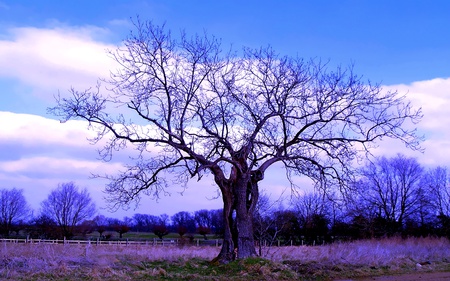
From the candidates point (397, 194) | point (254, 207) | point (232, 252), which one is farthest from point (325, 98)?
point (397, 194)

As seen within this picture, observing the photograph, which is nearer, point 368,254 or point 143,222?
point 368,254

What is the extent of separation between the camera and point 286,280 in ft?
55.9

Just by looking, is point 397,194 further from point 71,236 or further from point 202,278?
point 202,278

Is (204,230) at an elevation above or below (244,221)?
below

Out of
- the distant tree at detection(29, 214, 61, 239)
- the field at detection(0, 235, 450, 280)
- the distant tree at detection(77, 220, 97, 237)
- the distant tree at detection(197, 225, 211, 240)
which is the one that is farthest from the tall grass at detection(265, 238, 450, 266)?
the distant tree at detection(77, 220, 97, 237)

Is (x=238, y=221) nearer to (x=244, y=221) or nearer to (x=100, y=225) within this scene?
(x=244, y=221)

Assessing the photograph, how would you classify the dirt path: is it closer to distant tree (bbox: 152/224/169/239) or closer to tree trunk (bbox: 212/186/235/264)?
tree trunk (bbox: 212/186/235/264)

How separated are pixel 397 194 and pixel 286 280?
168ft

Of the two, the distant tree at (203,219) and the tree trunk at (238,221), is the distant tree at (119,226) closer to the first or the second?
the distant tree at (203,219)

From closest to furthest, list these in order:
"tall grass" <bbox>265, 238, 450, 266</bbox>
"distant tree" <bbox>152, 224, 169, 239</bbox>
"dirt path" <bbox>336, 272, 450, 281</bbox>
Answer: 1. "dirt path" <bbox>336, 272, 450, 281</bbox>
2. "tall grass" <bbox>265, 238, 450, 266</bbox>
3. "distant tree" <bbox>152, 224, 169, 239</bbox>

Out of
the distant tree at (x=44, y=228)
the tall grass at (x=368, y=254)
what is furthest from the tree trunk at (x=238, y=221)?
the distant tree at (x=44, y=228)

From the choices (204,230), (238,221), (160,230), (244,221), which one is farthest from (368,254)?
(160,230)

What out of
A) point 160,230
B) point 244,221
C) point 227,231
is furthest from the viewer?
point 160,230

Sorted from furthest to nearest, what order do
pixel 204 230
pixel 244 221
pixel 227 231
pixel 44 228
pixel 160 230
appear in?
pixel 204 230, pixel 160 230, pixel 44 228, pixel 227 231, pixel 244 221
